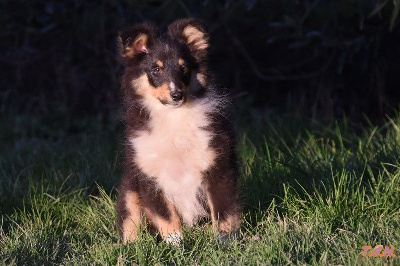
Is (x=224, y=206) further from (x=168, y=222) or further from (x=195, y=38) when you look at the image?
(x=195, y=38)

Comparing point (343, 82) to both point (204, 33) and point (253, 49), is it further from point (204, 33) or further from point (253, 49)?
point (204, 33)

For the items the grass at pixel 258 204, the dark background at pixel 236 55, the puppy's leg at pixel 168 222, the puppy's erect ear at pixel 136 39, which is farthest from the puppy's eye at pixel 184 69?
the dark background at pixel 236 55

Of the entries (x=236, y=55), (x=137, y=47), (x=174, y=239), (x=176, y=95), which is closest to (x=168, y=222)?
(x=174, y=239)

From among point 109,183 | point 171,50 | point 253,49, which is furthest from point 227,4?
point 171,50

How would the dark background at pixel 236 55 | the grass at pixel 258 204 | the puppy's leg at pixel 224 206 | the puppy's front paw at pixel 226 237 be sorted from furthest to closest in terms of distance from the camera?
the dark background at pixel 236 55
the puppy's leg at pixel 224 206
the puppy's front paw at pixel 226 237
the grass at pixel 258 204

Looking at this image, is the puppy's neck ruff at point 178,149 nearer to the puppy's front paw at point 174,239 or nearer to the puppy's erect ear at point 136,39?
the puppy's front paw at point 174,239

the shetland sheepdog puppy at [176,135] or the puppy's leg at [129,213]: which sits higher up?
the shetland sheepdog puppy at [176,135]

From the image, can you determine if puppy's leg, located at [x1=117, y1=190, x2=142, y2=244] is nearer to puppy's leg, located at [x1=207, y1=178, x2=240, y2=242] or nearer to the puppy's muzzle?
puppy's leg, located at [x1=207, y1=178, x2=240, y2=242]

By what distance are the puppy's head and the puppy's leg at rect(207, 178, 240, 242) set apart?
590 mm

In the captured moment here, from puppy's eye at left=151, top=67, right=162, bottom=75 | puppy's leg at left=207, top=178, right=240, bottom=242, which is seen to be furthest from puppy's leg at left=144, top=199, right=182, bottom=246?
puppy's eye at left=151, top=67, right=162, bottom=75

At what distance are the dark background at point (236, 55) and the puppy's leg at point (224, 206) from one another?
3100mm

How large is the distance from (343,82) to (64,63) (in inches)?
146

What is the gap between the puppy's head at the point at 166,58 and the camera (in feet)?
15.7

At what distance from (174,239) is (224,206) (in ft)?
1.27
